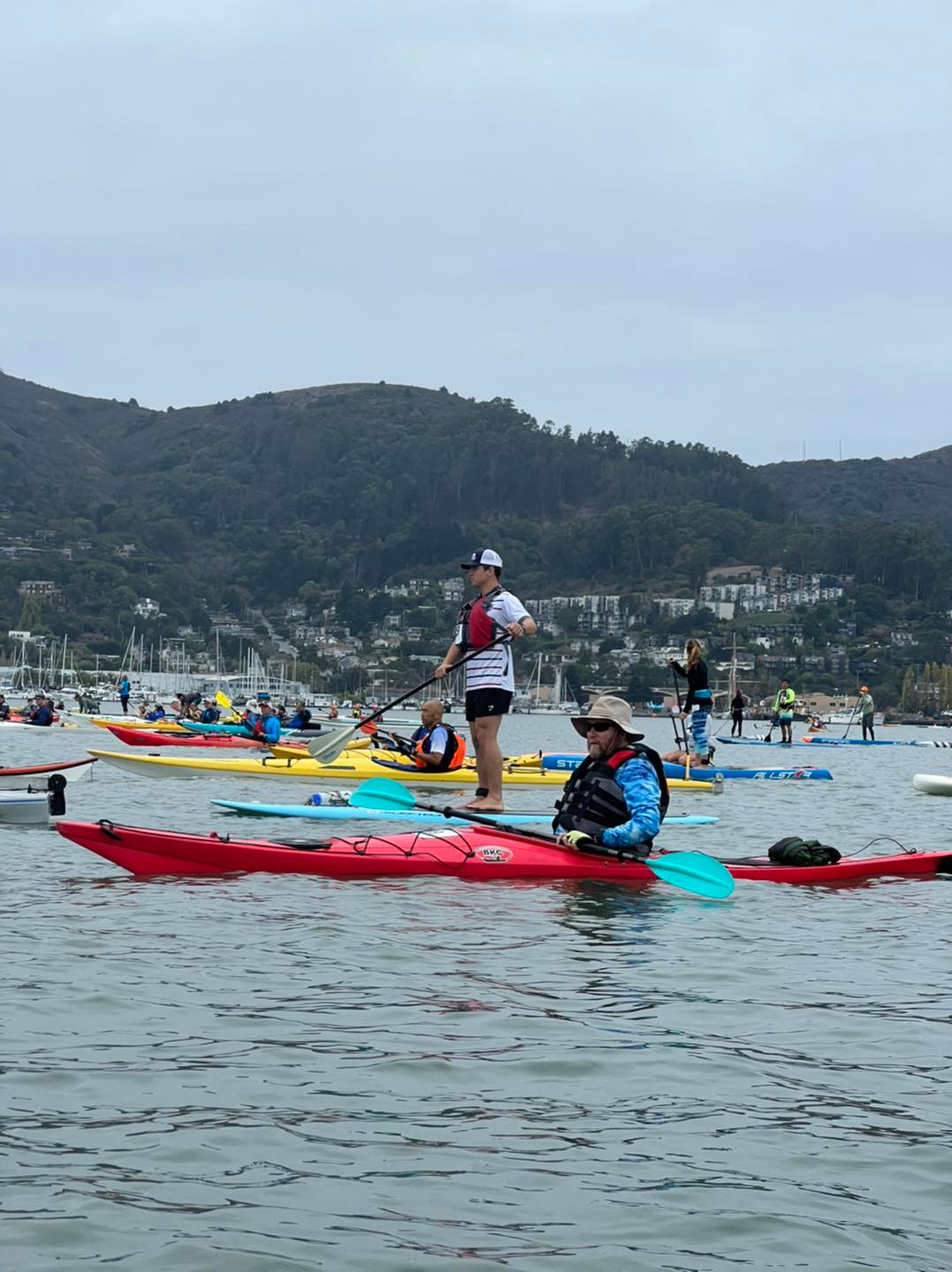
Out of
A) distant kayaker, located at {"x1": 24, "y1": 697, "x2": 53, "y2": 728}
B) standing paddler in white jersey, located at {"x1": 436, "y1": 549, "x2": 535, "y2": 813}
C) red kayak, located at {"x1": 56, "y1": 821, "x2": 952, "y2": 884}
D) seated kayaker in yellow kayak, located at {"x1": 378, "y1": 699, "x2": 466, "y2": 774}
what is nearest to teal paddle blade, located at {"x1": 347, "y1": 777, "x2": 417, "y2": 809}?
standing paddler in white jersey, located at {"x1": 436, "y1": 549, "x2": 535, "y2": 813}

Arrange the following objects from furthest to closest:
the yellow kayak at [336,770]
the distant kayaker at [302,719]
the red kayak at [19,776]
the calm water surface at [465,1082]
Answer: the distant kayaker at [302,719] < the yellow kayak at [336,770] < the red kayak at [19,776] < the calm water surface at [465,1082]

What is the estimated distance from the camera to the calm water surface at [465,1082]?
4.02 meters

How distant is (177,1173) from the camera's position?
14.2 feet

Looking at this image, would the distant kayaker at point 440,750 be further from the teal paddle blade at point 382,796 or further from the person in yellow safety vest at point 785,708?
the person in yellow safety vest at point 785,708

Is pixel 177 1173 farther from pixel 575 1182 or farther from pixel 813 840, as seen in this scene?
pixel 813 840

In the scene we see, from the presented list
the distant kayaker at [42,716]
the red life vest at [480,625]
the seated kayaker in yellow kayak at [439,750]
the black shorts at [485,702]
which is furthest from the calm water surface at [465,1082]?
the distant kayaker at [42,716]

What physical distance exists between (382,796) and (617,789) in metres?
2.96

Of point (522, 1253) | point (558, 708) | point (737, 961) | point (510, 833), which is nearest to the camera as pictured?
point (522, 1253)

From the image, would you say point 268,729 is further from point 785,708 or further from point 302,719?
point 785,708

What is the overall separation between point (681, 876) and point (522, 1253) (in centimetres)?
562

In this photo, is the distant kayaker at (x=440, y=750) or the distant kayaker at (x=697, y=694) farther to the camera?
the distant kayaker at (x=697, y=694)

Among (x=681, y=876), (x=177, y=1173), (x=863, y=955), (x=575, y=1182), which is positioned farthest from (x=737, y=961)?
(x=177, y=1173)

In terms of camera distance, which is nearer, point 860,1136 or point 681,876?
point 860,1136

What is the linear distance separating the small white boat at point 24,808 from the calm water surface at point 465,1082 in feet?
13.9
